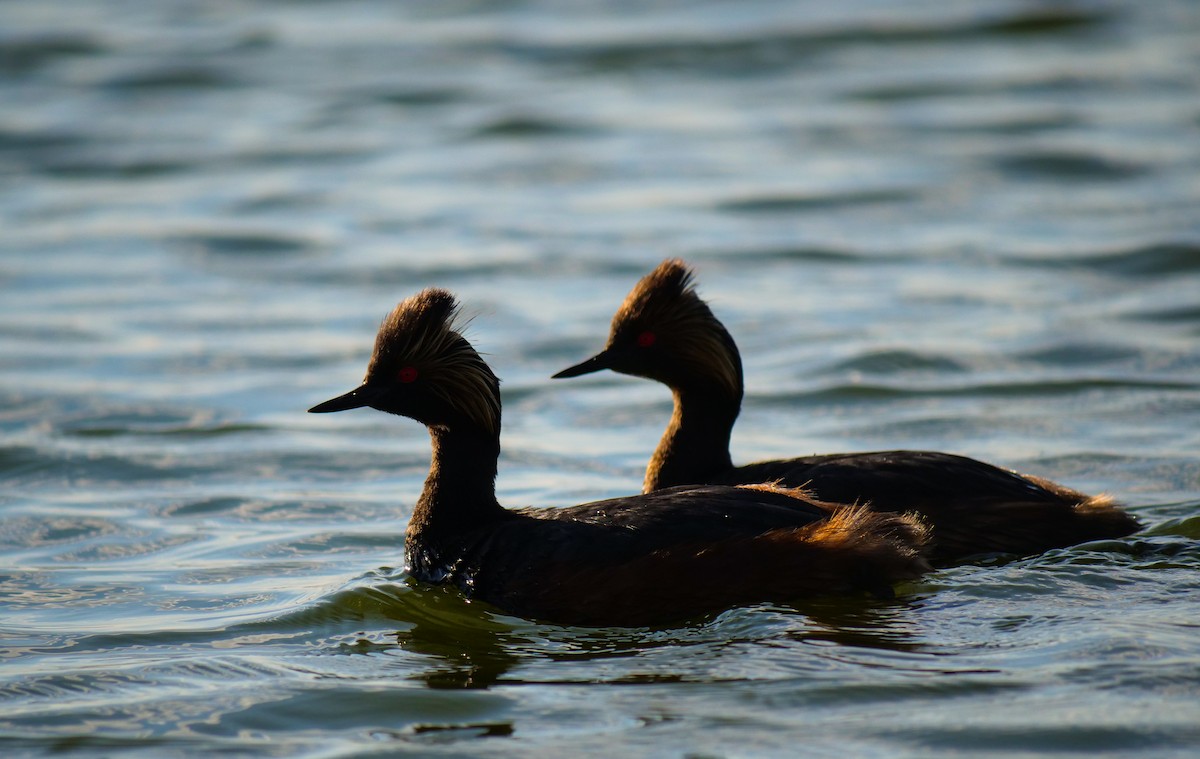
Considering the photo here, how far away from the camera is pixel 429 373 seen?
7.79 m

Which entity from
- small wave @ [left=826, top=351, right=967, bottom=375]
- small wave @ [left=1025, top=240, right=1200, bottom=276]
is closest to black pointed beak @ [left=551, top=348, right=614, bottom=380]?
small wave @ [left=826, top=351, right=967, bottom=375]

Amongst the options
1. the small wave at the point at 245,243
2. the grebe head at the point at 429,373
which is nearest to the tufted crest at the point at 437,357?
the grebe head at the point at 429,373

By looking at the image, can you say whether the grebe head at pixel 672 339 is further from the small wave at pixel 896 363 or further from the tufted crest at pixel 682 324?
the small wave at pixel 896 363

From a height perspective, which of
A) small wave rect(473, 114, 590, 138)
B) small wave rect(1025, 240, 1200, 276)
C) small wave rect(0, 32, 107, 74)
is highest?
small wave rect(0, 32, 107, 74)

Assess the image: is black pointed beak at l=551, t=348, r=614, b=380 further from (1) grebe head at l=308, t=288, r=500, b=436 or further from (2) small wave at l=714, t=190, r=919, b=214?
(2) small wave at l=714, t=190, r=919, b=214

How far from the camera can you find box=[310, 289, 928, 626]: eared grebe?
712cm

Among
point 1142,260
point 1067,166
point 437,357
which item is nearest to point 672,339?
point 437,357

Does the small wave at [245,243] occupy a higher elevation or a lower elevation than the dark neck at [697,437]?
higher

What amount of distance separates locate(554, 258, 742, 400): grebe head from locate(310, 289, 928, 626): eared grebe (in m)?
1.15

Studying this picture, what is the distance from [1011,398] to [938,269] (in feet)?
11.2

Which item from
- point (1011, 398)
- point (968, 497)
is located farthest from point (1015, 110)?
point (968, 497)

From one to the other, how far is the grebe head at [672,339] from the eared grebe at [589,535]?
3.76 ft

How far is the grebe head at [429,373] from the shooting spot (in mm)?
7750

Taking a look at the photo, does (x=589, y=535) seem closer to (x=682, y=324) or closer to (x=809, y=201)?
(x=682, y=324)
